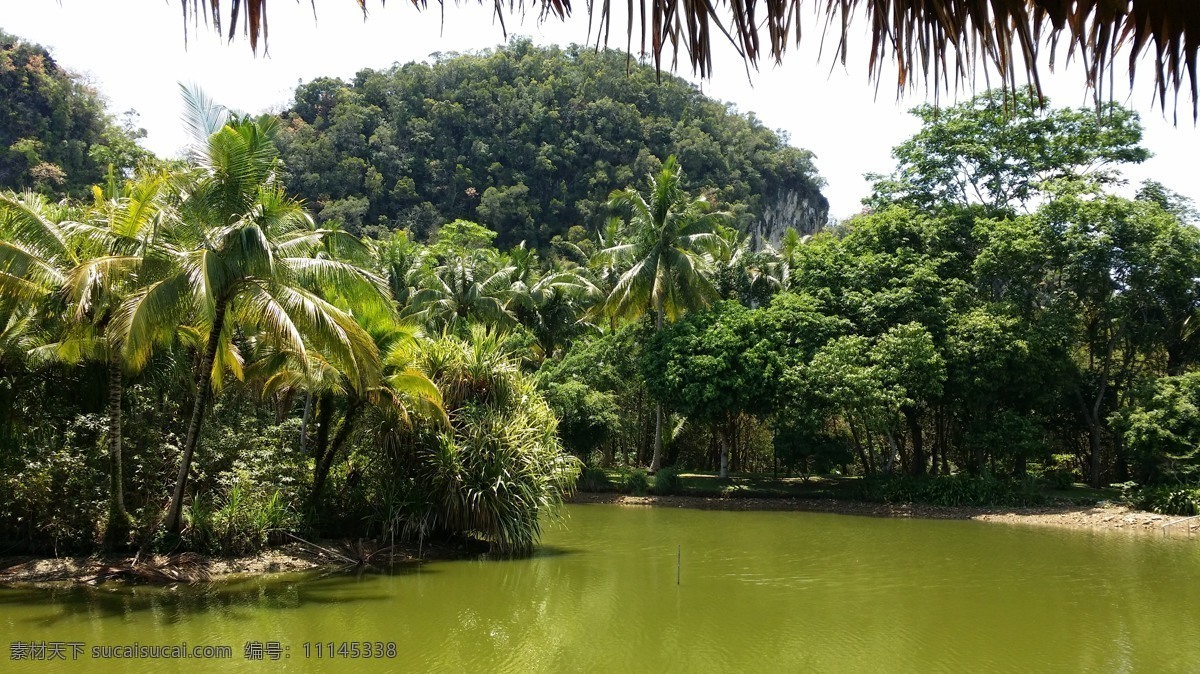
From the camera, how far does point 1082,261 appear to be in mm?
22938

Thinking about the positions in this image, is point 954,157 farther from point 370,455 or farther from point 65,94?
point 65,94

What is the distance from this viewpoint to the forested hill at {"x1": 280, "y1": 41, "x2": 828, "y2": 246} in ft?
182

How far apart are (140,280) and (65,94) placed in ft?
152

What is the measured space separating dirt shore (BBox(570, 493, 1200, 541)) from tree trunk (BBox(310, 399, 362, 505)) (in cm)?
1221

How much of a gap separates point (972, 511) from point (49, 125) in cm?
5012

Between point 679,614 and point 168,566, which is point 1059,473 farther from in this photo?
point 168,566

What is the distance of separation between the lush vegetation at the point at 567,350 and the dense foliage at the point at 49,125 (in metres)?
22.5

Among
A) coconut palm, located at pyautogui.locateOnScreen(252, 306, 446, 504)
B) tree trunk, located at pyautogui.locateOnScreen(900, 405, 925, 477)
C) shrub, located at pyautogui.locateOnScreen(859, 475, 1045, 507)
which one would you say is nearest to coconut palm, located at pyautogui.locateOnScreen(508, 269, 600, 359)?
tree trunk, located at pyautogui.locateOnScreen(900, 405, 925, 477)

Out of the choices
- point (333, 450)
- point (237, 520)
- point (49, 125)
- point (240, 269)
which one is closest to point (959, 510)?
point (333, 450)

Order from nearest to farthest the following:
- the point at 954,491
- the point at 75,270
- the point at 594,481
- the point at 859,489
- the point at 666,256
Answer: the point at 75,270, the point at 954,491, the point at 859,489, the point at 594,481, the point at 666,256

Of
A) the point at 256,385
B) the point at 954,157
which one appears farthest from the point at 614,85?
the point at 256,385

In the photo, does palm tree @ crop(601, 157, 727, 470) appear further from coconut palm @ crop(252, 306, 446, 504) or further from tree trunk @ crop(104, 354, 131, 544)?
tree trunk @ crop(104, 354, 131, 544)

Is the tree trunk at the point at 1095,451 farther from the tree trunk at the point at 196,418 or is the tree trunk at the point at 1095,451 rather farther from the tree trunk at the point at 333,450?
the tree trunk at the point at 196,418

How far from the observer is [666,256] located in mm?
26297
